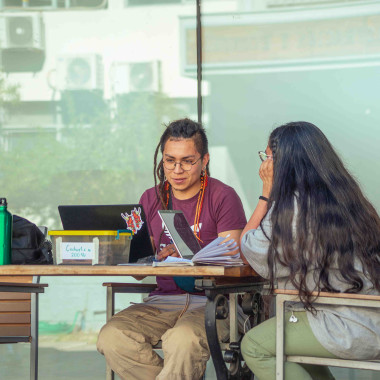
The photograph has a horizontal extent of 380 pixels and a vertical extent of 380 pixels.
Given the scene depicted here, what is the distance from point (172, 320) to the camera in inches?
120

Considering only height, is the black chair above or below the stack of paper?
below

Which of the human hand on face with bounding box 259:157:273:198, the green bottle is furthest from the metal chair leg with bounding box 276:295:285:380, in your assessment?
the green bottle

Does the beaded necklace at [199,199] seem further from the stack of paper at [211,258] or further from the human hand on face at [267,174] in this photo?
the stack of paper at [211,258]

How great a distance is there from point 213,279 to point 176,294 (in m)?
0.73

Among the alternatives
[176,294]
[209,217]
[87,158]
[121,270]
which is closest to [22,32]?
[87,158]

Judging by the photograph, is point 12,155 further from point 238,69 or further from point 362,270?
point 362,270

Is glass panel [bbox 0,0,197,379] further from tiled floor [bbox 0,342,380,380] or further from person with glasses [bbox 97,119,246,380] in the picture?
person with glasses [bbox 97,119,246,380]

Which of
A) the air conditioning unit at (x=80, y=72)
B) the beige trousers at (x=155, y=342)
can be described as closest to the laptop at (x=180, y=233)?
the beige trousers at (x=155, y=342)

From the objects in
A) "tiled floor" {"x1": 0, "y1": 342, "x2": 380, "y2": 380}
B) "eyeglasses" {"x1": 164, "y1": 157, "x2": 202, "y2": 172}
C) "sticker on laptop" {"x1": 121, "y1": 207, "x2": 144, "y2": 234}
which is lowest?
"tiled floor" {"x1": 0, "y1": 342, "x2": 380, "y2": 380}

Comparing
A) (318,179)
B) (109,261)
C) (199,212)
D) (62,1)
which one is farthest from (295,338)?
(62,1)

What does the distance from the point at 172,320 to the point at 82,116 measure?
2.79 metres

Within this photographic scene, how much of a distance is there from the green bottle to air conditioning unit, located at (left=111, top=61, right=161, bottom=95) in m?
2.94

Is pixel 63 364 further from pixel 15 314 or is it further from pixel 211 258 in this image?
pixel 211 258

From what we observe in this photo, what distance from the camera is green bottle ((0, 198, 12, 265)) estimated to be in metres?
2.60
